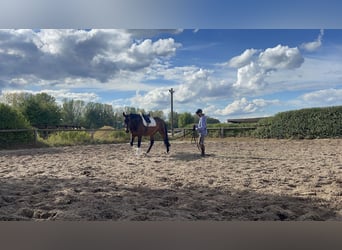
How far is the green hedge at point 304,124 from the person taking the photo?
386 cm

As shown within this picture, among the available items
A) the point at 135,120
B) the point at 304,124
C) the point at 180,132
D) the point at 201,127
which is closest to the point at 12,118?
the point at 135,120

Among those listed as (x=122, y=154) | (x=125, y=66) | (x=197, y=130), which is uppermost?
(x=125, y=66)

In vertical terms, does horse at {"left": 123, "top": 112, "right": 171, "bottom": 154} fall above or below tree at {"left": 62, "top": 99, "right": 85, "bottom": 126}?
below

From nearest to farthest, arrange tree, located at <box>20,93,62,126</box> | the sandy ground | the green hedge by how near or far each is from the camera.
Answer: the sandy ground
tree, located at <box>20,93,62,126</box>
the green hedge

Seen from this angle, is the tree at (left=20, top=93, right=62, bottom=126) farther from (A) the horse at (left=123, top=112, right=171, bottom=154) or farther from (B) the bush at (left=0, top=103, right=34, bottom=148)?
(A) the horse at (left=123, top=112, right=171, bottom=154)

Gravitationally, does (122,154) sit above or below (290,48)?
below

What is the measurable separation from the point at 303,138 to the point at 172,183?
5.96 feet

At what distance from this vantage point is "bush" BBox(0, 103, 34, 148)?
3963mm

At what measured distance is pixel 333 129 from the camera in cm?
412

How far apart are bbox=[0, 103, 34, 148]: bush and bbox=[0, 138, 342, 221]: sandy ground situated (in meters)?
0.17

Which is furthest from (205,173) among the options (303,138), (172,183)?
(303,138)

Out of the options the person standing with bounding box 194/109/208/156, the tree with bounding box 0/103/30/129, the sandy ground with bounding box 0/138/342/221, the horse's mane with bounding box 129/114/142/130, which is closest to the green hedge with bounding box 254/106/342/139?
the sandy ground with bounding box 0/138/342/221

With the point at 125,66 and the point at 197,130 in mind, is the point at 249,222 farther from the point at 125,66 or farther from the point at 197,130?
the point at 125,66

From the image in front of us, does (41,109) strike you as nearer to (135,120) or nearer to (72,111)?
(72,111)
